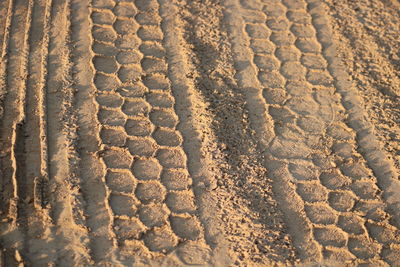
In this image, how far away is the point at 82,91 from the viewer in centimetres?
321

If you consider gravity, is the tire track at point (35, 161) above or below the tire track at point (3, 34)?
below

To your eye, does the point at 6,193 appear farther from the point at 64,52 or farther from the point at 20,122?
the point at 64,52

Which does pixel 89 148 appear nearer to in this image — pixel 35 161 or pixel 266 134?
pixel 35 161

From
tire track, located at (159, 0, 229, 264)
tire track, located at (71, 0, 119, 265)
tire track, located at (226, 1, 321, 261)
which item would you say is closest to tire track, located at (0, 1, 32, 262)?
tire track, located at (71, 0, 119, 265)

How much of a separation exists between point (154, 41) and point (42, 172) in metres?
1.24

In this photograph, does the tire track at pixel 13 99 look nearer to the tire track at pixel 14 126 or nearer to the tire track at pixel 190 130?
the tire track at pixel 14 126

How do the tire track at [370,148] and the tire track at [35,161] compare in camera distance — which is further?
the tire track at [370,148]

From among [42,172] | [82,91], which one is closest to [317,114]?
[82,91]

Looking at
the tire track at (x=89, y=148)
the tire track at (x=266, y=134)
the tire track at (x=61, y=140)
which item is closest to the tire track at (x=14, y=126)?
the tire track at (x=61, y=140)

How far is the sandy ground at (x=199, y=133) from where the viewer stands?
266 cm

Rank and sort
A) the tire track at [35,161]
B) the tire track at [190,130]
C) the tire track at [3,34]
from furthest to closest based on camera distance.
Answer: the tire track at [3,34] < the tire track at [190,130] < the tire track at [35,161]

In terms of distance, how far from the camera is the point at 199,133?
3070 mm

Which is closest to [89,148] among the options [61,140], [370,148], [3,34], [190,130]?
[61,140]

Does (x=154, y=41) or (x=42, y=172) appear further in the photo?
(x=154, y=41)
